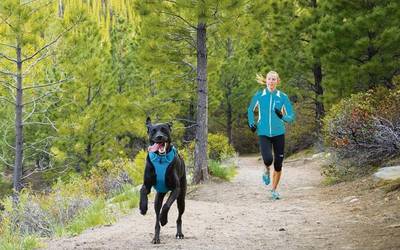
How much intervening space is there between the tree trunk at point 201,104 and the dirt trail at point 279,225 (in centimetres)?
213

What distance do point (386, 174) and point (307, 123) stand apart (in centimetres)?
1786

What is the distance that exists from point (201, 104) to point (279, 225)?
5.74 m

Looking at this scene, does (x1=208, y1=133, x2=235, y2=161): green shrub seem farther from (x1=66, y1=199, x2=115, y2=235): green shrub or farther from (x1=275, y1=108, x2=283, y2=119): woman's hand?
(x1=66, y1=199, x2=115, y2=235): green shrub

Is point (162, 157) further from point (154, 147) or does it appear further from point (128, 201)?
point (128, 201)

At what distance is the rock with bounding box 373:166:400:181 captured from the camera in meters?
8.99

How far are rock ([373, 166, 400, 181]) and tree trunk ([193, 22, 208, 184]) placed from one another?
4337 mm

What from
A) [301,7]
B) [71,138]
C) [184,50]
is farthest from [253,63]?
[184,50]

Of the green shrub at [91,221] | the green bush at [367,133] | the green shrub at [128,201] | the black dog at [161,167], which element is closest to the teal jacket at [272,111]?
the green bush at [367,133]

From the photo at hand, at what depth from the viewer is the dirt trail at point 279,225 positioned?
5.78m

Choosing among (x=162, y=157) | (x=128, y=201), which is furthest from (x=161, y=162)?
(x=128, y=201)

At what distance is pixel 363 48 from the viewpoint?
15727 mm

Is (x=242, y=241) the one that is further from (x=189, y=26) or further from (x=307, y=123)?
(x=307, y=123)

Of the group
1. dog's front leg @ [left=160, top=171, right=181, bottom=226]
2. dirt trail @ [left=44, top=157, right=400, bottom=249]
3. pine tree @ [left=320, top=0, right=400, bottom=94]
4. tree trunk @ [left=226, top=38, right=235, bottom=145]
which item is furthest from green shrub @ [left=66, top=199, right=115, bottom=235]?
tree trunk @ [left=226, top=38, right=235, bottom=145]

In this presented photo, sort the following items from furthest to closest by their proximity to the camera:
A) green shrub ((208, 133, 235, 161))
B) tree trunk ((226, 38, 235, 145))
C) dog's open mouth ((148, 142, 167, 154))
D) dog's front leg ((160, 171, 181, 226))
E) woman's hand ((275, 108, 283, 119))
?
tree trunk ((226, 38, 235, 145)) → green shrub ((208, 133, 235, 161)) → woman's hand ((275, 108, 283, 119)) → dog's front leg ((160, 171, 181, 226)) → dog's open mouth ((148, 142, 167, 154))
